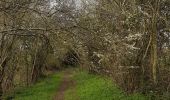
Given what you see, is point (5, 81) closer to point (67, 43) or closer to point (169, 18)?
point (169, 18)

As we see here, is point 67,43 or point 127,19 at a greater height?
point 127,19

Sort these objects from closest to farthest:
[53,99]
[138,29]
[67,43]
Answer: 1. [67,43]
2. [138,29]
3. [53,99]

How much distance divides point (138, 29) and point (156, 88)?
3.26 meters

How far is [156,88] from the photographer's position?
1992cm

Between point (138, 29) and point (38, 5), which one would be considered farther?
point (138, 29)

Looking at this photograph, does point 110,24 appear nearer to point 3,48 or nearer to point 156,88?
point 156,88

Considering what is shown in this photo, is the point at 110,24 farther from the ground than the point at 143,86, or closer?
farther from the ground

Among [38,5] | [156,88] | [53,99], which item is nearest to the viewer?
[38,5]

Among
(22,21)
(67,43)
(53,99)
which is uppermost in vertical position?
(22,21)

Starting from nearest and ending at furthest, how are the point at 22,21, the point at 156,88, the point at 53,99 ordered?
the point at 22,21 < the point at 156,88 < the point at 53,99

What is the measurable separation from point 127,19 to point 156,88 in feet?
12.2

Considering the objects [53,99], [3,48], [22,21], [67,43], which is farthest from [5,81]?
[67,43]

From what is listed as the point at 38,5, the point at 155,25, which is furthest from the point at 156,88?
the point at 38,5

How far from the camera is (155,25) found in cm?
2056
